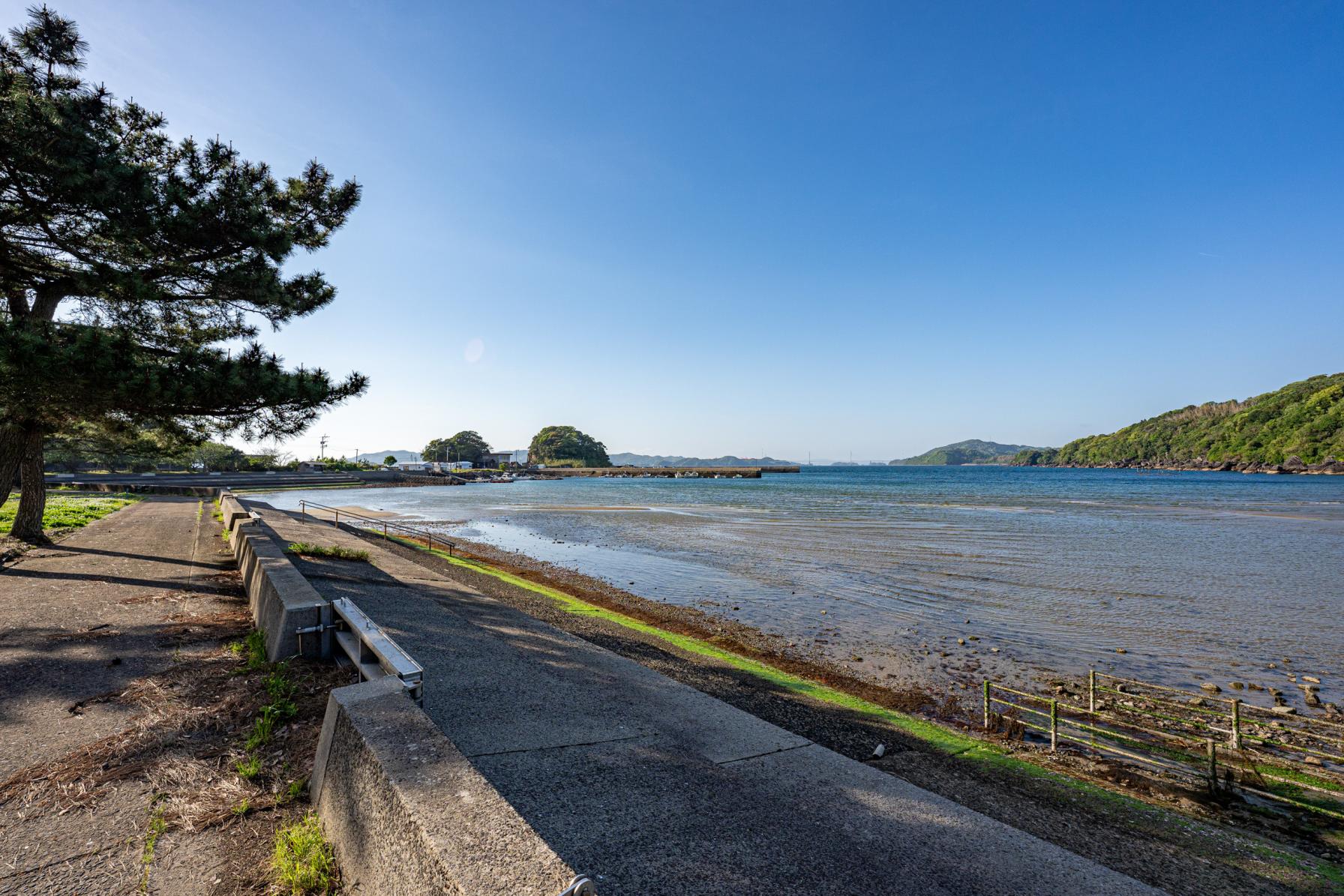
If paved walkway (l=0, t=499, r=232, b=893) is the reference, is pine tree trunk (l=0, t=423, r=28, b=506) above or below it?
above

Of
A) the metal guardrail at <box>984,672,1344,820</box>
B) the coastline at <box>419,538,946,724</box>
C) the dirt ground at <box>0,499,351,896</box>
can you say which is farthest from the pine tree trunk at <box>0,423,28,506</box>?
the metal guardrail at <box>984,672,1344,820</box>

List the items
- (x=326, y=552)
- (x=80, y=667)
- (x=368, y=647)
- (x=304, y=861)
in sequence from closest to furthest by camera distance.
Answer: (x=304, y=861) → (x=368, y=647) → (x=80, y=667) → (x=326, y=552)

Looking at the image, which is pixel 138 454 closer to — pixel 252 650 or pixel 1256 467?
pixel 252 650

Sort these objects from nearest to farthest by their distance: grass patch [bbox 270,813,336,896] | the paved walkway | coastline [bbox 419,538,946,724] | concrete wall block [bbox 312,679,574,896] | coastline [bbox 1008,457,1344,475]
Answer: concrete wall block [bbox 312,679,574,896]
grass patch [bbox 270,813,336,896]
the paved walkway
coastline [bbox 419,538,946,724]
coastline [bbox 1008,457,1344,475]

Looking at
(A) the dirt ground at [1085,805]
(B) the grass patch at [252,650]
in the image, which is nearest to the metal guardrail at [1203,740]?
(A) the dirt ground at [1085,805]

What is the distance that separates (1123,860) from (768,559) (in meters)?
18.8

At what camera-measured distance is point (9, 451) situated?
37.5ft

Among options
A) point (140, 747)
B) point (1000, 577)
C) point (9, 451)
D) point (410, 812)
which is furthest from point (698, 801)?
point (1000, 577)

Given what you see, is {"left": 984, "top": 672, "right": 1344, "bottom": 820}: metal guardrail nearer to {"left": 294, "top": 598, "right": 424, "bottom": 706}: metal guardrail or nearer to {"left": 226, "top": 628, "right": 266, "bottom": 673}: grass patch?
{"left": 294, "top": 598, "right": 424, "bottom": 706}: metal guardrail

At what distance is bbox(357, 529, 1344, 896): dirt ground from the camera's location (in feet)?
14.9

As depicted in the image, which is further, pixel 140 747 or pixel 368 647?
pixel 368 647

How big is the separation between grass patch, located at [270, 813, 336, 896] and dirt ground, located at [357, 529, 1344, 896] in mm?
5201

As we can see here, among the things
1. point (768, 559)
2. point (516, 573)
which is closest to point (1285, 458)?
point (768, 559)

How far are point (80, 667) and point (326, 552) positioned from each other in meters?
8.22
